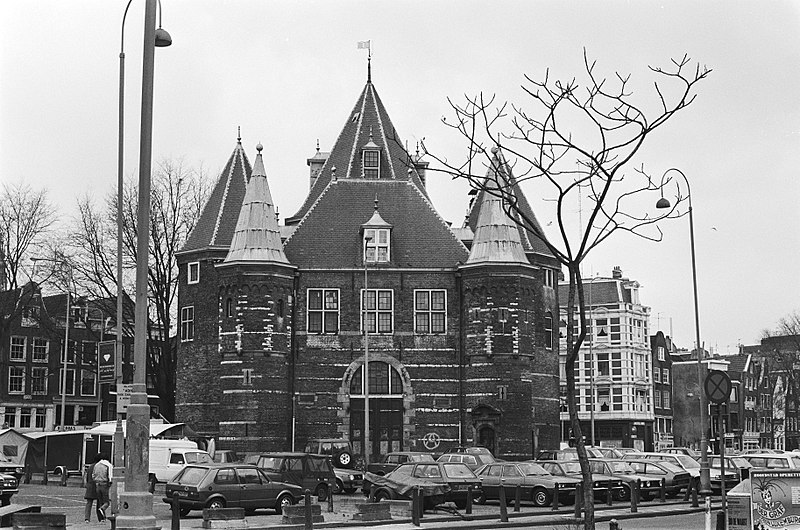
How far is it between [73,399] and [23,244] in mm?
29798

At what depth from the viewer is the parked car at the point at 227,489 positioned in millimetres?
30609

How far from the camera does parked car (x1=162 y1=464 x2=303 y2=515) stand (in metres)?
30.6

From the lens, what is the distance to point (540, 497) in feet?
117

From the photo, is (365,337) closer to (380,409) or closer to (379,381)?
(379,381)

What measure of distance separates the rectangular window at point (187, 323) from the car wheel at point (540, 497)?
94.0 feet

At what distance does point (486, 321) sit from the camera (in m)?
57.0

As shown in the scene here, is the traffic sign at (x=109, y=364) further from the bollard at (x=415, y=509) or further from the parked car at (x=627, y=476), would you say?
the parked car at (x=627, y=476)

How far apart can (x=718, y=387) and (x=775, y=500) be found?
489 cm

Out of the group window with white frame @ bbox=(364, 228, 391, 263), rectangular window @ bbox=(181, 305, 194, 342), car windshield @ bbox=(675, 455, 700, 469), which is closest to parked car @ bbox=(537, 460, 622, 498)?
car windshield @ bbox=(675, 455, 700, 469)

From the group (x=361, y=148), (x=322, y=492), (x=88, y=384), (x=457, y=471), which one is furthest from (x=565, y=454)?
(x=88, y=384)

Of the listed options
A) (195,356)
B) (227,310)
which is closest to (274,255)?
(227,310)

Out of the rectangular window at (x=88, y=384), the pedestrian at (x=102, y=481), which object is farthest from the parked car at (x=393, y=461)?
the rectangular window at (x=88, y=384)

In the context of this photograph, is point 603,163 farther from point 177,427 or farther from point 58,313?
point 58,313

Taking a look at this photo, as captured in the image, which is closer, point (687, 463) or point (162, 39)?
point (162, 39)
